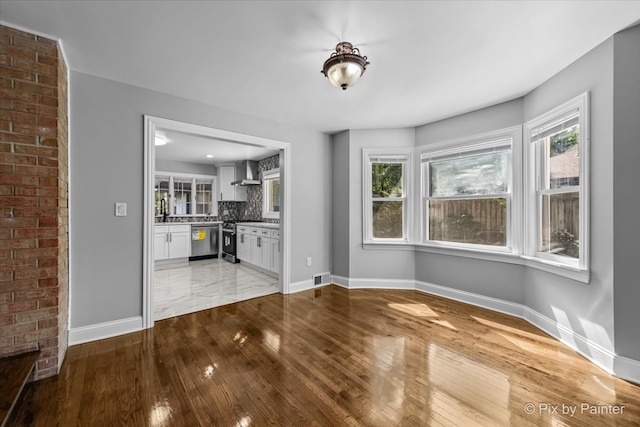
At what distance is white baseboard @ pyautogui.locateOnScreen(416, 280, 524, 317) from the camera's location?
3224mm

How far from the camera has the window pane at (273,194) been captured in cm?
646

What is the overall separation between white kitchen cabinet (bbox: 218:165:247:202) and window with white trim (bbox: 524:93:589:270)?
6.13m

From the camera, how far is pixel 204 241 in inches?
269

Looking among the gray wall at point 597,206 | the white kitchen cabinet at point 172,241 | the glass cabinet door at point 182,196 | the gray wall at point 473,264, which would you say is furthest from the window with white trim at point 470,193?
the glass cabinet door at point 182,196

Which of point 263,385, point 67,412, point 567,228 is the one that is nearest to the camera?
point 67,412

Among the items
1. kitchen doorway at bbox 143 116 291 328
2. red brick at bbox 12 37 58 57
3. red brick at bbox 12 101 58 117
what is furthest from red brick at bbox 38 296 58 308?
red brick at bbox 12 37 58 57

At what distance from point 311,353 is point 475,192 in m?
2.87

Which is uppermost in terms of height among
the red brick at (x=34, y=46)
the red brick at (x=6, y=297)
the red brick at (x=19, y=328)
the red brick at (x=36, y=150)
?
the red brick at (x=34, y=46)

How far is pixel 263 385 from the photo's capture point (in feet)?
6.33

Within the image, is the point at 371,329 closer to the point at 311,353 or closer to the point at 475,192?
the point at 311,353

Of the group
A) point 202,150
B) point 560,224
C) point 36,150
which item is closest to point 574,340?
point 560,224

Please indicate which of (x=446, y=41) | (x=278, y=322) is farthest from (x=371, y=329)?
(x=446, y=41)

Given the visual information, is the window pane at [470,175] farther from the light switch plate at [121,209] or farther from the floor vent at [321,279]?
the light switch plate at [121,209]

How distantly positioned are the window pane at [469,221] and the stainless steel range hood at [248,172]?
4131mm
